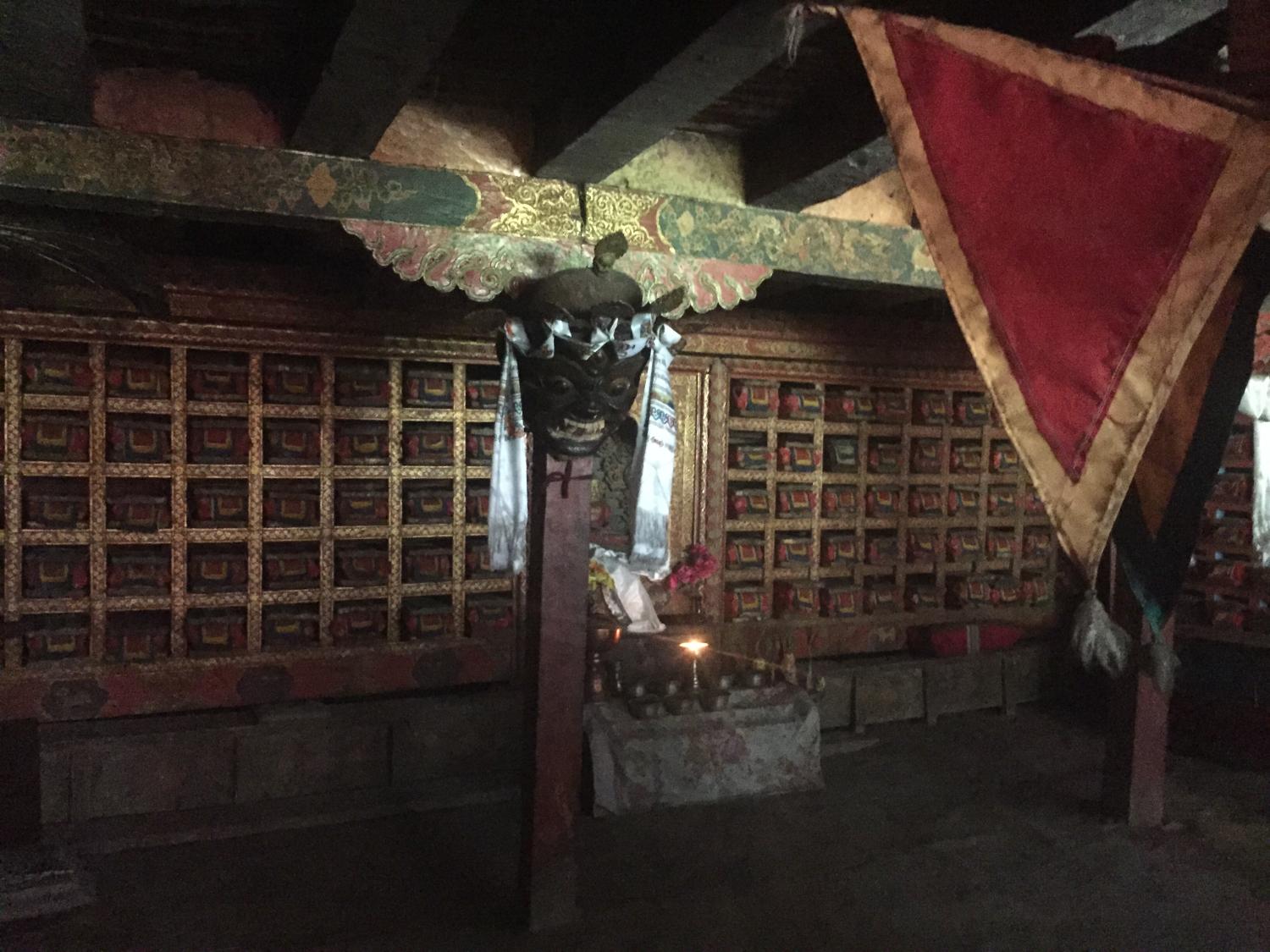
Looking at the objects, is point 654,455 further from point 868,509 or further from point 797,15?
point 868,509

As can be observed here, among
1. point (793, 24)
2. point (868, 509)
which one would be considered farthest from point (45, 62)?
point (868, 509)

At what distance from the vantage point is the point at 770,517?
21.0 feet

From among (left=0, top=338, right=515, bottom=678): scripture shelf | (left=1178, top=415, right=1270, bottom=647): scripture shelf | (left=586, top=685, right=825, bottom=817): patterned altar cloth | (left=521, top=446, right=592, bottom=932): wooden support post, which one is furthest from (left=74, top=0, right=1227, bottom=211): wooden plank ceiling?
(left=1178, top=415, right=1270, bottom=647): scripture shelf

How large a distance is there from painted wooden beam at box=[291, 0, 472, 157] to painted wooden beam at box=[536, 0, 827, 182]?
629mm

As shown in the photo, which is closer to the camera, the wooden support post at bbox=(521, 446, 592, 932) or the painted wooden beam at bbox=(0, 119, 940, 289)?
the painted wooden beam at bbox=(0, 119, 940, 289)

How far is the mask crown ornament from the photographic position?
11.5 feet

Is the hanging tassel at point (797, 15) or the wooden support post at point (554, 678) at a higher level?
the hanging tassel at point (797, 15)

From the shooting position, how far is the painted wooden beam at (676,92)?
7.48 ft

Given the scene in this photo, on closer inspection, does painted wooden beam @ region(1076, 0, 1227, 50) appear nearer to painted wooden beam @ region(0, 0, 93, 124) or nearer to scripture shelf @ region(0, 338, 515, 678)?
painted wooden beam @ region(0, 0, 93, 124)

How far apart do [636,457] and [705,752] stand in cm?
209

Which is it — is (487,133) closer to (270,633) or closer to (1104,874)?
(270,633)

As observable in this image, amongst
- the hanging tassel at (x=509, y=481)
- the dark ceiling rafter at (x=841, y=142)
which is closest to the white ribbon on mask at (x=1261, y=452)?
the dark ceiling rafter at (x=841, y=142)

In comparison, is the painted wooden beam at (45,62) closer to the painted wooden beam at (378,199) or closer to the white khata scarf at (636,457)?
the painted wooden beam at (378,199)

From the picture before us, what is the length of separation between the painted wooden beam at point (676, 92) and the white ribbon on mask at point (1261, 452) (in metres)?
3.41
